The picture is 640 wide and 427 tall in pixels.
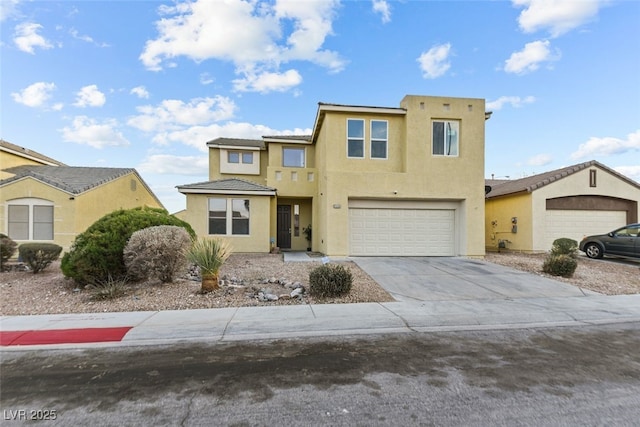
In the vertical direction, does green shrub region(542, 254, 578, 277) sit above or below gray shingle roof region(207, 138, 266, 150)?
below

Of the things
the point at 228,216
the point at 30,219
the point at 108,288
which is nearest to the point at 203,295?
the point at 108,288

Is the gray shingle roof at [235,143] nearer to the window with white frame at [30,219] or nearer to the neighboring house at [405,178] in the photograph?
the neighboring house at [405,178]

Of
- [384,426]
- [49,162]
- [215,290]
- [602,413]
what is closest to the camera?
[384,426]

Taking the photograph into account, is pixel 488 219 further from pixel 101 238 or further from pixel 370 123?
pixel 101 238

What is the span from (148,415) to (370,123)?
12.9 m

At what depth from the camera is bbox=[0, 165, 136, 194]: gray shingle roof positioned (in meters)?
14.9

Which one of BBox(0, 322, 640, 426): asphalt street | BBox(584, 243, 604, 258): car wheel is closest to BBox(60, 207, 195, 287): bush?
BBox(0, 322, 640, 426): asphalt street

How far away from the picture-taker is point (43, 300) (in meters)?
7.48

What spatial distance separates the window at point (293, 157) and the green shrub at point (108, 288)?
11.7 m

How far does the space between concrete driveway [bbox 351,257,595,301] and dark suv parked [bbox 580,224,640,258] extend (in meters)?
5.89

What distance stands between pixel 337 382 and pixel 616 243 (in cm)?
1536

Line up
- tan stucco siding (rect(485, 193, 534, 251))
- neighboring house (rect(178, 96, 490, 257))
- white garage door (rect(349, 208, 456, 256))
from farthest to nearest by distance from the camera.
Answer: tan stucco siding (rect(485, 193, 534, 251)) < white garage door (rect(349, 208, 456, 256)) < neighboring house (rect(178, 96, 490, 257))

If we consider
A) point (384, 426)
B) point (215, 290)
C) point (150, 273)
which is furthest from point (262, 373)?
point (150, 273)

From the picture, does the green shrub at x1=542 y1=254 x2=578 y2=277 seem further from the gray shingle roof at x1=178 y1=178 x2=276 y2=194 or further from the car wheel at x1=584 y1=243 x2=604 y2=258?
Result: the gray shingle roof at x1=178 y1=178 x2=276 y2=194
